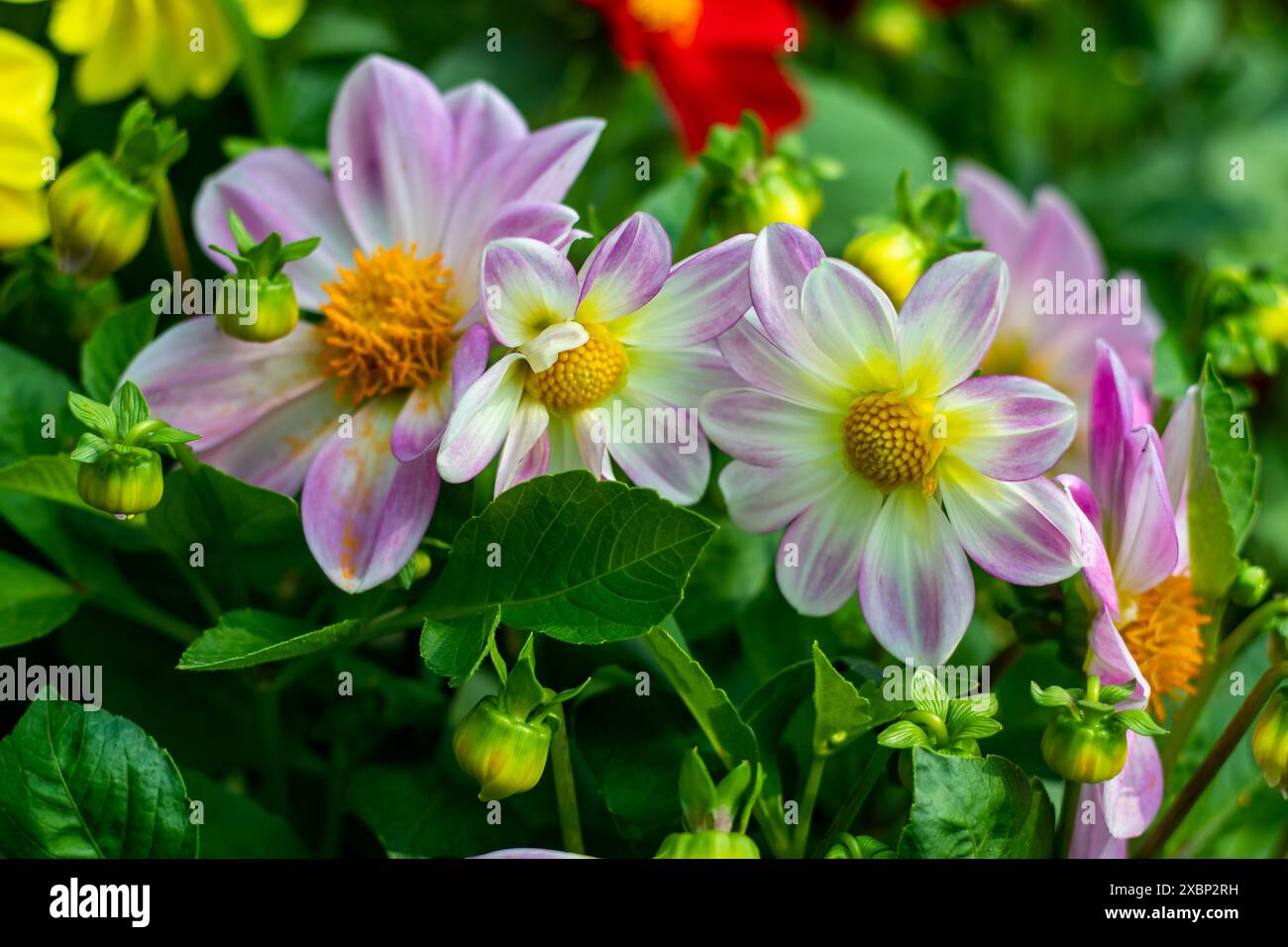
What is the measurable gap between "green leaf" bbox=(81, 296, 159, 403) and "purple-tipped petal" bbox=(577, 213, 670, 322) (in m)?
0.16

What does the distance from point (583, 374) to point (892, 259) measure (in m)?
0.11

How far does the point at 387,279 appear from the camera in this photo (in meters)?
0.43

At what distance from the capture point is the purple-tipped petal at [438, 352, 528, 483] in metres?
0.35

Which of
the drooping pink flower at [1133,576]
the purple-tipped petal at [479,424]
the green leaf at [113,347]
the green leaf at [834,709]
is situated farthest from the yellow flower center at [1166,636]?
the green leaf at [113,347]

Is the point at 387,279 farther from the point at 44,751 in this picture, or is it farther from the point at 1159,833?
the point at 1159,833

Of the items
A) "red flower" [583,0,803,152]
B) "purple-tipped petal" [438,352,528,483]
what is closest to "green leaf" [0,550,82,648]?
"purple-tipped petal" [438,352,528,483]

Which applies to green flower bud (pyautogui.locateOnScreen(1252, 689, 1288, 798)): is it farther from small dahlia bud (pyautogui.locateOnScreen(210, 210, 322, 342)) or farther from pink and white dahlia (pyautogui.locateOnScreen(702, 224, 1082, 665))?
small dahlia bud (pyautogui.locateOnScreen(210, 210, 322, 342))

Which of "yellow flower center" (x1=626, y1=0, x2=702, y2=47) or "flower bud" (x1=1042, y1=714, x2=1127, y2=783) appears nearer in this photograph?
"flower bud" (x1=1042, y1=714, x2=1127, y2=783)

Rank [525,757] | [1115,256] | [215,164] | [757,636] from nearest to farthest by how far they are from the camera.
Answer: [525,757], [757,636], [215,164], [1115,256]

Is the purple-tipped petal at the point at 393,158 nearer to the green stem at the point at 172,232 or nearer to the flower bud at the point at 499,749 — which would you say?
the green stem at the point at 172,232

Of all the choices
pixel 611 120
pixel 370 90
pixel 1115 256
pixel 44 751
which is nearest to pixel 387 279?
pixel 370 90

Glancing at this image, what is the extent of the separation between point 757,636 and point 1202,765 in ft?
0.46

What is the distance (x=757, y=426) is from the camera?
0.39 meters

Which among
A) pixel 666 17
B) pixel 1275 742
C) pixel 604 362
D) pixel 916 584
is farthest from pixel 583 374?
pixel 666 17
